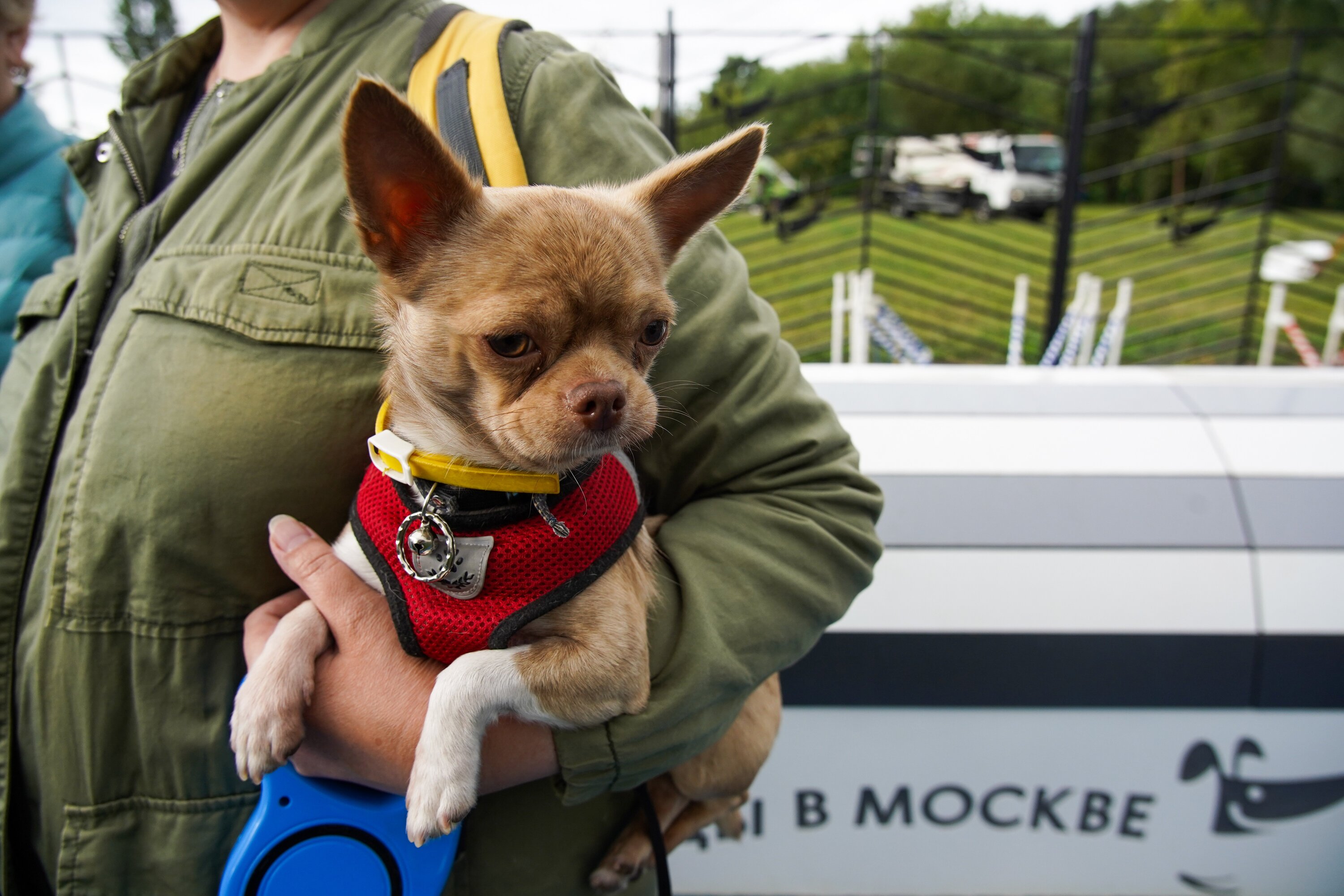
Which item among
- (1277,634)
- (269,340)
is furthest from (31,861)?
(1277,634)

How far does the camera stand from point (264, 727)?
4.15 feet

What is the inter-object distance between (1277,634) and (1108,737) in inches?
17.0

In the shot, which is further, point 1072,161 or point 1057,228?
point 1057,228

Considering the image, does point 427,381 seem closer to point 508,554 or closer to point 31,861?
point 508,554

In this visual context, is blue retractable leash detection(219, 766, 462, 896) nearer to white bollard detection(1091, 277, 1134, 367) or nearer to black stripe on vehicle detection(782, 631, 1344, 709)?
black stripe on vehicle detection(782, 631, 1344, 709)

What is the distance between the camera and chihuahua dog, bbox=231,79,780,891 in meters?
1.25

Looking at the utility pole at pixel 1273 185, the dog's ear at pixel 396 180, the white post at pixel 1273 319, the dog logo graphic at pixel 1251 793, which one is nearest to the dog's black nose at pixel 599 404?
the dog's ear at pixel 396 180

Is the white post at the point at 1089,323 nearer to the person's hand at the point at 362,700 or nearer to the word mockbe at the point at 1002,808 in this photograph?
the word mockbe at the point at 1002,808

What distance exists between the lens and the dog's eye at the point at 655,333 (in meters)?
1.37

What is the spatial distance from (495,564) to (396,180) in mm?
593

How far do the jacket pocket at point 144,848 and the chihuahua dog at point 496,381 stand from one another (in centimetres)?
22

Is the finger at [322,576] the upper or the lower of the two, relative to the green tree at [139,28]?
lower

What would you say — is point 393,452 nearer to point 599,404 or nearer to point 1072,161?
point 599,404

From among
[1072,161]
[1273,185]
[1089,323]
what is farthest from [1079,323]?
[1273,185]
